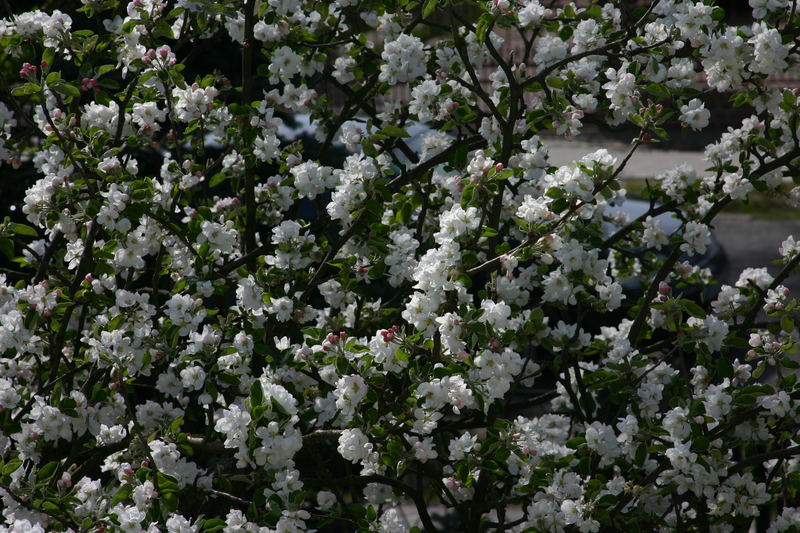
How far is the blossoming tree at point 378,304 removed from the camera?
2.42 m

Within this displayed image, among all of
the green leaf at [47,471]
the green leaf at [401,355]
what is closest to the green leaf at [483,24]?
the green leaf at [401,355]

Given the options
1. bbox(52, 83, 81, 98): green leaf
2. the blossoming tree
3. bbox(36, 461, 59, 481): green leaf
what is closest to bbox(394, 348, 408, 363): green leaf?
the blossoming tree

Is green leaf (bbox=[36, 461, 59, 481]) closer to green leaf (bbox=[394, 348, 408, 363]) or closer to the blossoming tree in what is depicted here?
the blossoming tree

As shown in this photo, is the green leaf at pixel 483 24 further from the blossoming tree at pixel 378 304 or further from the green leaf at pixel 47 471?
the green leaf at pixel 47 471

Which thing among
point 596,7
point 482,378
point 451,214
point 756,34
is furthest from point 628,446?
point 596,7

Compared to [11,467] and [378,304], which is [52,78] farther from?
[378,304]

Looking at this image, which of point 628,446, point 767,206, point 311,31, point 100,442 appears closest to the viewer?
point 628,446

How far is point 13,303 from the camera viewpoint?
2.82 metres

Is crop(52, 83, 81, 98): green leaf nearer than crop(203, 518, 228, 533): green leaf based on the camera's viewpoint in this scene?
No

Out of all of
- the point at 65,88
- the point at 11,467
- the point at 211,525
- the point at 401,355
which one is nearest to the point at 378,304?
the point at 401,355

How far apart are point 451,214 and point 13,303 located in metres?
1.38

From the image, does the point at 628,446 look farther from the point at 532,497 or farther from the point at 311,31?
the point at 311,31

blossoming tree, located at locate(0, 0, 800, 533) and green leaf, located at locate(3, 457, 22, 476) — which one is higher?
blossoming tree, located at locate(0, 0, 800, 533)

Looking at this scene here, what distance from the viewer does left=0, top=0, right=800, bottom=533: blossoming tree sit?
2.42 m
